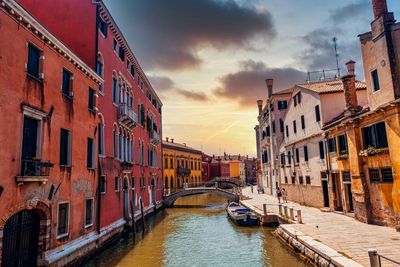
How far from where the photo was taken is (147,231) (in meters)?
20.2

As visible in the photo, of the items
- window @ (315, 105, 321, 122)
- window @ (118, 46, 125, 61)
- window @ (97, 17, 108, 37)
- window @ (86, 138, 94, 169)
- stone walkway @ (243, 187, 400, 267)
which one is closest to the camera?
stone walkway @ (243, 187, 400, 267)

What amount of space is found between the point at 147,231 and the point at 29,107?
1343 centimetres

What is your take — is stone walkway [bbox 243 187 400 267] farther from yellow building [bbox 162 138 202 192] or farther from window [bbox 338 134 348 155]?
yellow building [bbox 162 138 202 192]

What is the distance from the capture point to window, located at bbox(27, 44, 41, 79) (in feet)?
31.2

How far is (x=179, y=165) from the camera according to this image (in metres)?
50.6

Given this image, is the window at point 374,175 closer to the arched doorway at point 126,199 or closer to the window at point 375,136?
the window at point 375,136

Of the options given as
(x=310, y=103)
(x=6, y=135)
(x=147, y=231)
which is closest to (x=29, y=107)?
(x=6, y=135)

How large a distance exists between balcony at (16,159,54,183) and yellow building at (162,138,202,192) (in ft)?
105

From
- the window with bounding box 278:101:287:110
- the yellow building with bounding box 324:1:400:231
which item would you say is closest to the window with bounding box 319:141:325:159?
the yellow building with bounding box 324:1:400:231

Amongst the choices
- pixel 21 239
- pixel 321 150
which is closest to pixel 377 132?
pixel 321 150

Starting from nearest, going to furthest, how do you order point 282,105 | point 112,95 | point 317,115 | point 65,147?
point 65,147, point 112,95, point 317,115, point 282,105

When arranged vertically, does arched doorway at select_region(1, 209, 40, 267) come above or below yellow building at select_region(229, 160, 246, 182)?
below

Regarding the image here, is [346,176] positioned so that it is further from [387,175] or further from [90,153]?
[90,153]

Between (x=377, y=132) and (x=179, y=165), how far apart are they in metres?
39.3
